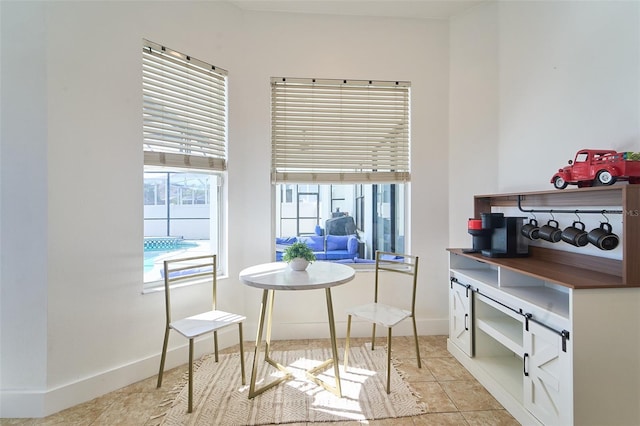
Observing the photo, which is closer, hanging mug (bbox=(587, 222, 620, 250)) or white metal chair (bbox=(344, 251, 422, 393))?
hanging mug (bbox=(587, 222, 620, 250))

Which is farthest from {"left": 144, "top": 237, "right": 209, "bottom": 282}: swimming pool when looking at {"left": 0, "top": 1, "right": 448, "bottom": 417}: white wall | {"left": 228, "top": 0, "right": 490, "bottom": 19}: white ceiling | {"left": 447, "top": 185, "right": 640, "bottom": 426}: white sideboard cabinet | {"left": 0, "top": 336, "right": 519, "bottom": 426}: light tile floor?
{"left": 447, "top": 185, "right": 640, "bottom": 426}: white sideboard cabinet

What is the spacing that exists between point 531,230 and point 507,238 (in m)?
0.16

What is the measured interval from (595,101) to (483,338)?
1.79 meters

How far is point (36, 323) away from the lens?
1.79 m

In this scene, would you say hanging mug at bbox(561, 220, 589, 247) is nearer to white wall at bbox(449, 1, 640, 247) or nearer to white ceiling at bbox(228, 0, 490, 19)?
white wall at bbox(449, 1, 640, 247)

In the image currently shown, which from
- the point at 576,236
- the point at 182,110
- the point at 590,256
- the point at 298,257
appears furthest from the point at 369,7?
the point at 590,256

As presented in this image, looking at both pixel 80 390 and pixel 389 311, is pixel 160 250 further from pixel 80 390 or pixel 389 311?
pixel 389 311

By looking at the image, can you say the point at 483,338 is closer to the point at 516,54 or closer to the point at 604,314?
the point at 604,314

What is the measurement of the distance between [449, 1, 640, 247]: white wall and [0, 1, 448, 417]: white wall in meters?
0.35

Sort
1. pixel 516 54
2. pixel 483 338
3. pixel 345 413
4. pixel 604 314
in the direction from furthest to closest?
1. pixel 516 54
2. pixel 483 338
3. pixel 345 413
4. pixel 604 314

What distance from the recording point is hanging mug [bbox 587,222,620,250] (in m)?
1.53

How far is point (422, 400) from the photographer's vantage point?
6.20ft

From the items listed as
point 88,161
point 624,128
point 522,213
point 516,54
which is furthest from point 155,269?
point 516,54

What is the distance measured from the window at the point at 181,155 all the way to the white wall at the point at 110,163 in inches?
3.8
